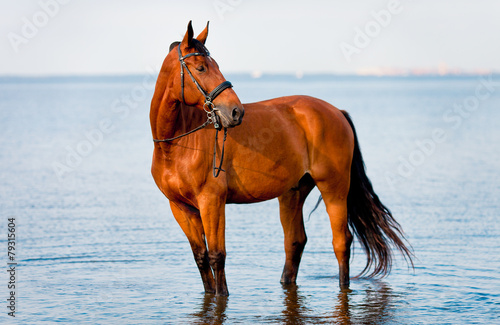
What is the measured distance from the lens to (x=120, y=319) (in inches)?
263

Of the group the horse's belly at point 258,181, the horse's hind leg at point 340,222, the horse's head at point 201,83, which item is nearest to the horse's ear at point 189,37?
the horse's head at point 201,83

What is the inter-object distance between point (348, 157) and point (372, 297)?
57.9 inches

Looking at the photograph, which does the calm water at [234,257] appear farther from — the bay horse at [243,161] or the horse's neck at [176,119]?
the horse's neck at [176,119]

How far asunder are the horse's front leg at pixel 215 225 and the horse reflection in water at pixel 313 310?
0.45 meters

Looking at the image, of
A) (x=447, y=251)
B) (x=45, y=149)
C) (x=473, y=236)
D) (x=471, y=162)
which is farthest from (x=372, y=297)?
(x=45, y=149)

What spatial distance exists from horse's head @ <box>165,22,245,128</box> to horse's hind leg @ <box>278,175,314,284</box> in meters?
1.93

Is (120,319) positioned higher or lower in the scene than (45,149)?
lower

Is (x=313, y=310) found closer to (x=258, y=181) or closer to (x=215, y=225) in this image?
(x=215, y=225)

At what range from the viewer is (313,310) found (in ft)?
23.1

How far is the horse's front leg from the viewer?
688 cm

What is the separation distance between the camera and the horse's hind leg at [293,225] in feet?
26.6

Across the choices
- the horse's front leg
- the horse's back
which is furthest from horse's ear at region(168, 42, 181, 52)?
the horse's front leg

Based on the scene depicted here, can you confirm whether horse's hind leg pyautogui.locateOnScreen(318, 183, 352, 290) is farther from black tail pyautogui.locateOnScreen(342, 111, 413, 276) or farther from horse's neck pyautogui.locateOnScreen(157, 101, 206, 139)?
horse's neck pyautogui.locateOnScreen(157, 101, 206, 139)

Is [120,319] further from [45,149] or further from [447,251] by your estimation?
[45,149]
